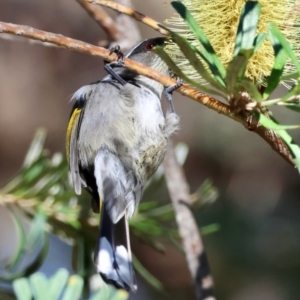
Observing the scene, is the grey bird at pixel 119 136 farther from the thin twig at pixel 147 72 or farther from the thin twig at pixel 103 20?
the thin twig at pixel 147 72

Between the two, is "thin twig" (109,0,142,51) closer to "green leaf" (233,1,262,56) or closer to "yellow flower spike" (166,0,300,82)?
"yellow flower spike" (166,0,300,82)

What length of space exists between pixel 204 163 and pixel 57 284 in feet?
4.55

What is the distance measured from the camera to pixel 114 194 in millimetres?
1237

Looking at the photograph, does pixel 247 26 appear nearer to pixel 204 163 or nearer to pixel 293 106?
pixel 293 106

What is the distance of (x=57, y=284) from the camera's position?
65 centimetres

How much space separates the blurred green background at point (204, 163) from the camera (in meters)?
1.78

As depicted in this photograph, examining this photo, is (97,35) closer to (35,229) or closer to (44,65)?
(44,65)

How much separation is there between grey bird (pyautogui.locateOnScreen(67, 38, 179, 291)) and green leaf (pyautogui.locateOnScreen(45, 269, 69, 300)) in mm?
471

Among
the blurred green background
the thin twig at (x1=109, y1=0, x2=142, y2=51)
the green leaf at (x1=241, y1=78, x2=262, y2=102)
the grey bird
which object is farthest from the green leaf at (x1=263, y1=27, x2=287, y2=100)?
the blurred green background

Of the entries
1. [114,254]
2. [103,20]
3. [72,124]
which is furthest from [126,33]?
[114,254]

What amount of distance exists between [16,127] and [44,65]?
28cm

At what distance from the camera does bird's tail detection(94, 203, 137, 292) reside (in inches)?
36.0

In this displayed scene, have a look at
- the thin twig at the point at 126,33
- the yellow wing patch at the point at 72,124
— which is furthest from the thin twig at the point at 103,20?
the yellow wing patch at the point at 72,124

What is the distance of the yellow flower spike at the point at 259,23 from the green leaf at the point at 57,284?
0.29 metres
